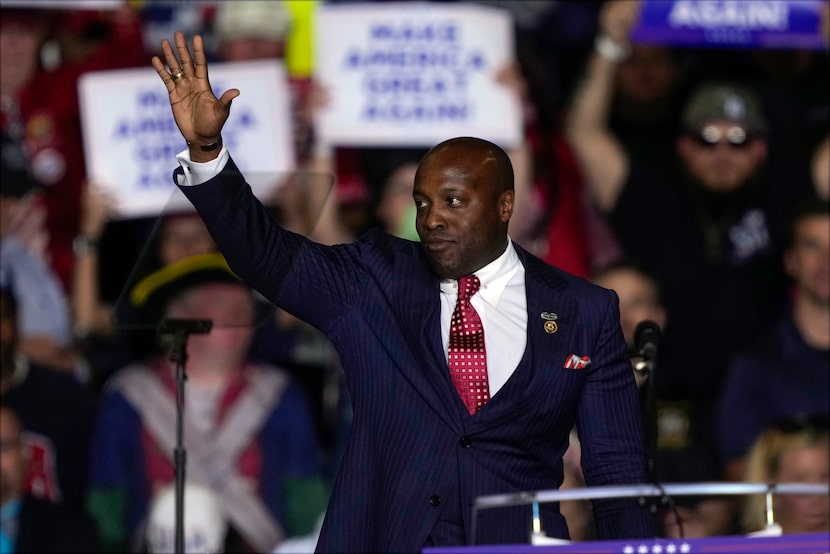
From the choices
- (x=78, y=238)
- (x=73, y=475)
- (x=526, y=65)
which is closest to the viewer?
(x=73, y=475)

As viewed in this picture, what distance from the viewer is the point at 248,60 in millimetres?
6570

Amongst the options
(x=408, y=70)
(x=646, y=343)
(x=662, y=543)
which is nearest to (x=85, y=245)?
(x=408, y=70)

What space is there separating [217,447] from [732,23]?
8.62ft

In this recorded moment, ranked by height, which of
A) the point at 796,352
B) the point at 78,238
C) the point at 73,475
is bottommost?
the point at 73,475

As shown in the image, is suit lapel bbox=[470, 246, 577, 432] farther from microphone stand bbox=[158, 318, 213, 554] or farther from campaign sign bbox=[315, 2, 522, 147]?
campaign sign bbox=[315, 2, 522, 147]

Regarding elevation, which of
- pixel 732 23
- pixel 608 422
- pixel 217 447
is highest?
pixel 732 23

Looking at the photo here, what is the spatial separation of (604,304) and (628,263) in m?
2.93

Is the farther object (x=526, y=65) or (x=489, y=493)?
(x=526, y=65)

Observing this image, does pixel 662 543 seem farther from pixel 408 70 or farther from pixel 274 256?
pixel 408 70

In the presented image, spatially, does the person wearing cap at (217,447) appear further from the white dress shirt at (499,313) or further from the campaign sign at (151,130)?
the white dress shirt at (499,313)

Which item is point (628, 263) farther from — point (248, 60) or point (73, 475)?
point (73, 475)

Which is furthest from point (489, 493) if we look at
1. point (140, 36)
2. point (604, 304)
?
point (140, 36)

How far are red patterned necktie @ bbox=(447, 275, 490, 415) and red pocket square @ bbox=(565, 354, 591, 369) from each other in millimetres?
170

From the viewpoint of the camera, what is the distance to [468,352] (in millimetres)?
3223
